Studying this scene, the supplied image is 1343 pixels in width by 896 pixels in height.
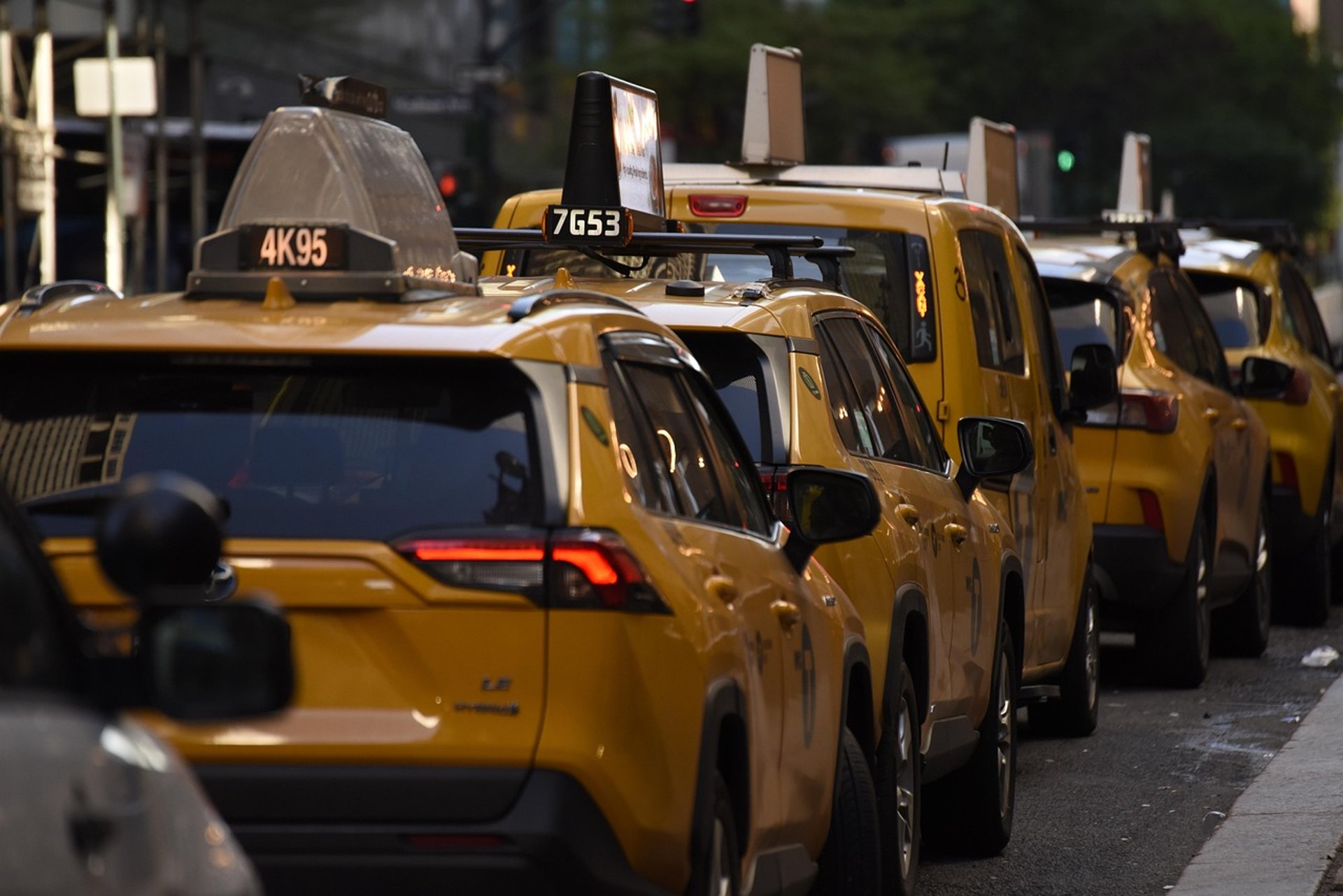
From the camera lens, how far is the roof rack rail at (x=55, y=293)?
5273 mm

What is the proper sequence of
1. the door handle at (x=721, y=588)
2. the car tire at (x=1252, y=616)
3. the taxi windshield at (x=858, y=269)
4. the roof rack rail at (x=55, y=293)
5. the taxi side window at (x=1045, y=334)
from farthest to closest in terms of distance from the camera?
the car tire at (x=1252, y=616) < the taxi side window at (x=1045, y=334) < the taxi windshield at (x=858, y=269) < the roof rack rail at (x=55, y=293) < the door handle at (x=721, y=588)

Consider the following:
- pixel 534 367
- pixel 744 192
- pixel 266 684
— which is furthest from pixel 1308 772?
pixel 266 684

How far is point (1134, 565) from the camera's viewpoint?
37.8ft

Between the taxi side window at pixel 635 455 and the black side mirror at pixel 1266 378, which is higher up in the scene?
the taxi side window at pixel 635 455

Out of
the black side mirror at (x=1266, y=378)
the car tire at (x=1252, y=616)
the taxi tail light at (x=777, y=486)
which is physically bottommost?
the car tire at (x=1252, y=616)

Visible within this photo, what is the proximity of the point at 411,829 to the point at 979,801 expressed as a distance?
383cm

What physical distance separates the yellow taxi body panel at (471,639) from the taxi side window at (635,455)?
5 centimetres

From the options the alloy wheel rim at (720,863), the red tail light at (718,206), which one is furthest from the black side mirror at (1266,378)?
the alloy wheel rim at (720,863)

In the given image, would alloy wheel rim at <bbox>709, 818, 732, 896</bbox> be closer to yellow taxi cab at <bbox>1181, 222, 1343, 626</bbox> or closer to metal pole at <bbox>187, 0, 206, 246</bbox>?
yellow taxi cab at <bbox>1181, 222, 1343, 626</bbox>

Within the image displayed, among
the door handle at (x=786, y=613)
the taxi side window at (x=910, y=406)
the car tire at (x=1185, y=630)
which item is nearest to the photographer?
A: the door handle at (x=786, y=613)

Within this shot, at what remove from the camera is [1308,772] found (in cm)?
928

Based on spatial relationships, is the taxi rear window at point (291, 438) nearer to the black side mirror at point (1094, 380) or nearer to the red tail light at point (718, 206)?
the red tail light at point (718, 206)

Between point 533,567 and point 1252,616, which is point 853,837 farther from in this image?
point 1252,616

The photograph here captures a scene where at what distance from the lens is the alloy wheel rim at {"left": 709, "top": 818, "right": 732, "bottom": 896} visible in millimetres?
4773
